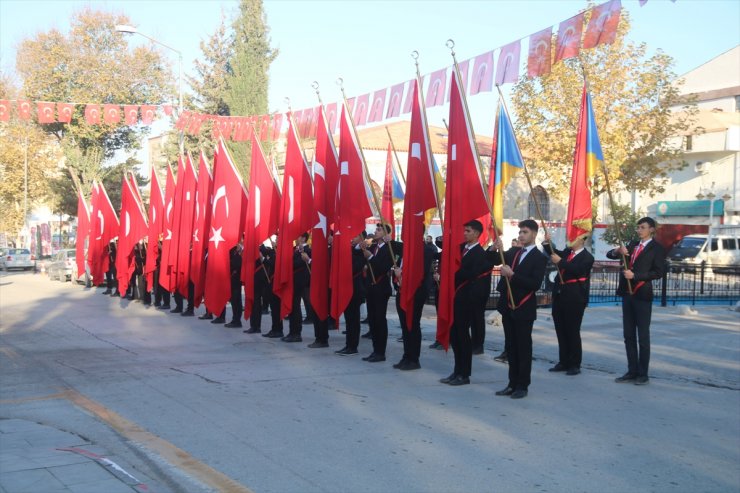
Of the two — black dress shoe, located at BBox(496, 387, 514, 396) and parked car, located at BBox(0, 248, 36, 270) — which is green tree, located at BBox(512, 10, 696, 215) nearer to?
black dress shoe, located at BBox(496, 387, 514, 396)

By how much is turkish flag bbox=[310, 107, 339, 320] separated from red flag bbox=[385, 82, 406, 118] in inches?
172

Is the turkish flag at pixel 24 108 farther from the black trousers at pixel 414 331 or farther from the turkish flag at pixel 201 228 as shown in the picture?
the black trousers at pixel 414 331

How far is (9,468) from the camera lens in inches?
197

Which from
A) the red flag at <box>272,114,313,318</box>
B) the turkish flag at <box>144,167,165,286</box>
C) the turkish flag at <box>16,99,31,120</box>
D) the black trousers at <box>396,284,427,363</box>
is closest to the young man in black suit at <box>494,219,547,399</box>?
the black trousers at <box>396,284,427,363</box>

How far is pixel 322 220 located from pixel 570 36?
15.2 ft

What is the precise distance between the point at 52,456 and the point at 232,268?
8.59 metres

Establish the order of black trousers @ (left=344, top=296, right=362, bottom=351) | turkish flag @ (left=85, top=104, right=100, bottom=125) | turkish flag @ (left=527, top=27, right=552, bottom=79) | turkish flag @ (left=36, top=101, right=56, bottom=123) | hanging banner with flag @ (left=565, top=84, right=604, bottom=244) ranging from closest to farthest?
1. hanging banner with flag @ (left=565, top=84, right=604, bottom=244)
2. black trousers @ (left=344, top=296, right=362, bottom=351)
3. turkish flag @ (left=527, top=27, right=552, bottom=79)
4. turkish flag @ (left=36, top=101, right=56, bottom=123)
5. turkish flag @ (left=85, top=104, right=100, bottom=125)

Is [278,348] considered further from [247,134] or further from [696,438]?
[247,134]

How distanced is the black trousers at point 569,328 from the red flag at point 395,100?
23.0 ft

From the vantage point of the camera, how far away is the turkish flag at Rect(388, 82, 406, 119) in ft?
50.1

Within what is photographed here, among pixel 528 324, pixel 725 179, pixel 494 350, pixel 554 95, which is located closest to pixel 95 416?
pixel 528 324

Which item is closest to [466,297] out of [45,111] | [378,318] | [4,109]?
[378,318]

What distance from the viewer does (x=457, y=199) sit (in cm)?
865

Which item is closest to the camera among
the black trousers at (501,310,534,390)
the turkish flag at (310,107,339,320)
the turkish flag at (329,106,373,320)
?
the black trousers at (501,310,534,390)
